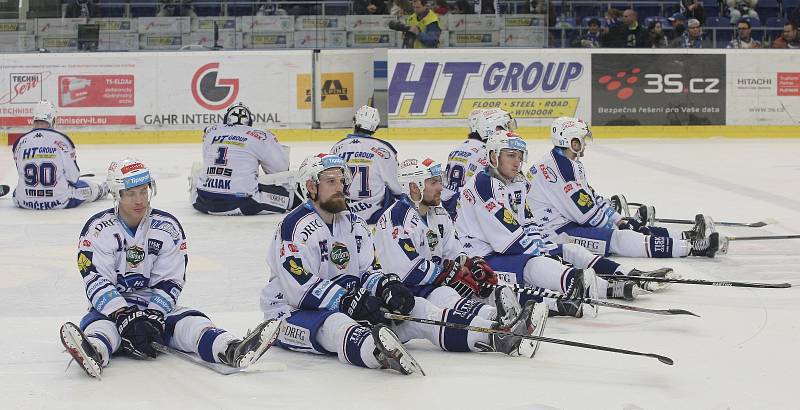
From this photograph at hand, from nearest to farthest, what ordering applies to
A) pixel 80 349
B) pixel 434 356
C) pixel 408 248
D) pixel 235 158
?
1. pixel 80 349
2. pixel 434 356
3. pixel 408 248
4. pixel 235 158

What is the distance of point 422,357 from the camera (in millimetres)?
6844

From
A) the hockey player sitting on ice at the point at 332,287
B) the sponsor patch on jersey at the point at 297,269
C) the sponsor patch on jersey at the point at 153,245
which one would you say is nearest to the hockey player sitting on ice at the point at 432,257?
the hockey player sitting on ice at the point at 332,287

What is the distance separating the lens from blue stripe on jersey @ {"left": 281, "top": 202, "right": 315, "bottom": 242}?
263 inches

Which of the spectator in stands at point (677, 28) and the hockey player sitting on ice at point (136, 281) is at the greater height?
the spectator in stands at point (677, 28)

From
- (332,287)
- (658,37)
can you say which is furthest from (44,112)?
(658,37)

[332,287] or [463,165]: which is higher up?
[463,165]

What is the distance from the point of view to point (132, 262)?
6766 millimetres

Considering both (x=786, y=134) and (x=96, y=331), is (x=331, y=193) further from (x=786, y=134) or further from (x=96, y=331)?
(x=786, y=134)

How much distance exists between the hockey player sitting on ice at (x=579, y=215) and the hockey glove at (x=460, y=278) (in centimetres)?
237

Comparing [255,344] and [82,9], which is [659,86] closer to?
[82,9]

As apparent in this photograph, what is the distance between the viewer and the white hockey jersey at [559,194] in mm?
9836

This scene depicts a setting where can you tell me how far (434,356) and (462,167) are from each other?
4512mm

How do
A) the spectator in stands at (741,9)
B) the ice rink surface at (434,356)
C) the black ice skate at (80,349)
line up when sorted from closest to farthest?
the ice rink surface at (434,356) → the black ice skate at (80,349) → the spectator in stands at (741,9)

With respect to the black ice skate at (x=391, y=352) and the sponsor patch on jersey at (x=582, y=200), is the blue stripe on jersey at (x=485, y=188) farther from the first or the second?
the black ice skate at (x=391, y=352)
